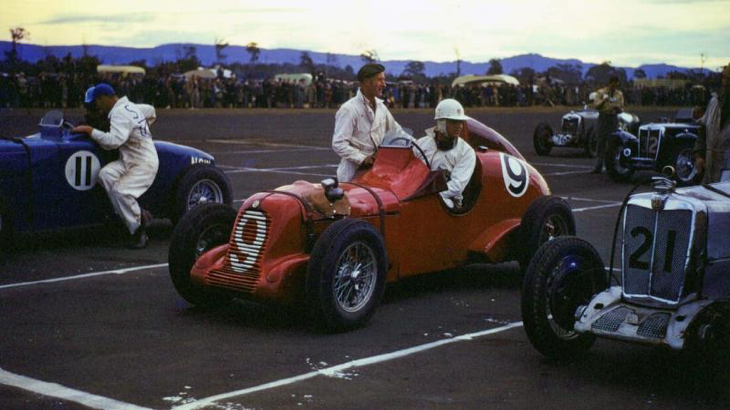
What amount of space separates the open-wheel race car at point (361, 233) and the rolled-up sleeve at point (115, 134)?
295cm

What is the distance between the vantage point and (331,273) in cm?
671

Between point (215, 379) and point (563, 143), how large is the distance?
20298mm

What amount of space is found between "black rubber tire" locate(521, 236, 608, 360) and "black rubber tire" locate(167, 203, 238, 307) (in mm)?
2577

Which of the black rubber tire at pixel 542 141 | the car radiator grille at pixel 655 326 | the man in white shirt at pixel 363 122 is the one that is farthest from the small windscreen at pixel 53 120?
the black rubber tire at pixel 542 141

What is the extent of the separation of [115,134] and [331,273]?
4545 millimetres

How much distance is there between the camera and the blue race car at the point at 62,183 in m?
10.2

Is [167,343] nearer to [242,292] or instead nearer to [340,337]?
[242,292]

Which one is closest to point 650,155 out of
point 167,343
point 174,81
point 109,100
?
point 109,100

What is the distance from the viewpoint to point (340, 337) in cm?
683

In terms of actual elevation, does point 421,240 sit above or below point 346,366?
above

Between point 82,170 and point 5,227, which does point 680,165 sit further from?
point 5,227

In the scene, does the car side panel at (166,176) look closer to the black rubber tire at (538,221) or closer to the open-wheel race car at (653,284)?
the black rubber tire at (538,221)

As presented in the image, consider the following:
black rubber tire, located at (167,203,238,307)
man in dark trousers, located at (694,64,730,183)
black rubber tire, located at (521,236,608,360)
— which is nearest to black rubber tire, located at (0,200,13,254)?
black rubber tire, located at (167,203,238,307)

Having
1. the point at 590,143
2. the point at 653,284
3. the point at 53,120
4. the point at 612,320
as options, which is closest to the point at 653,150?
the point at 590,143
